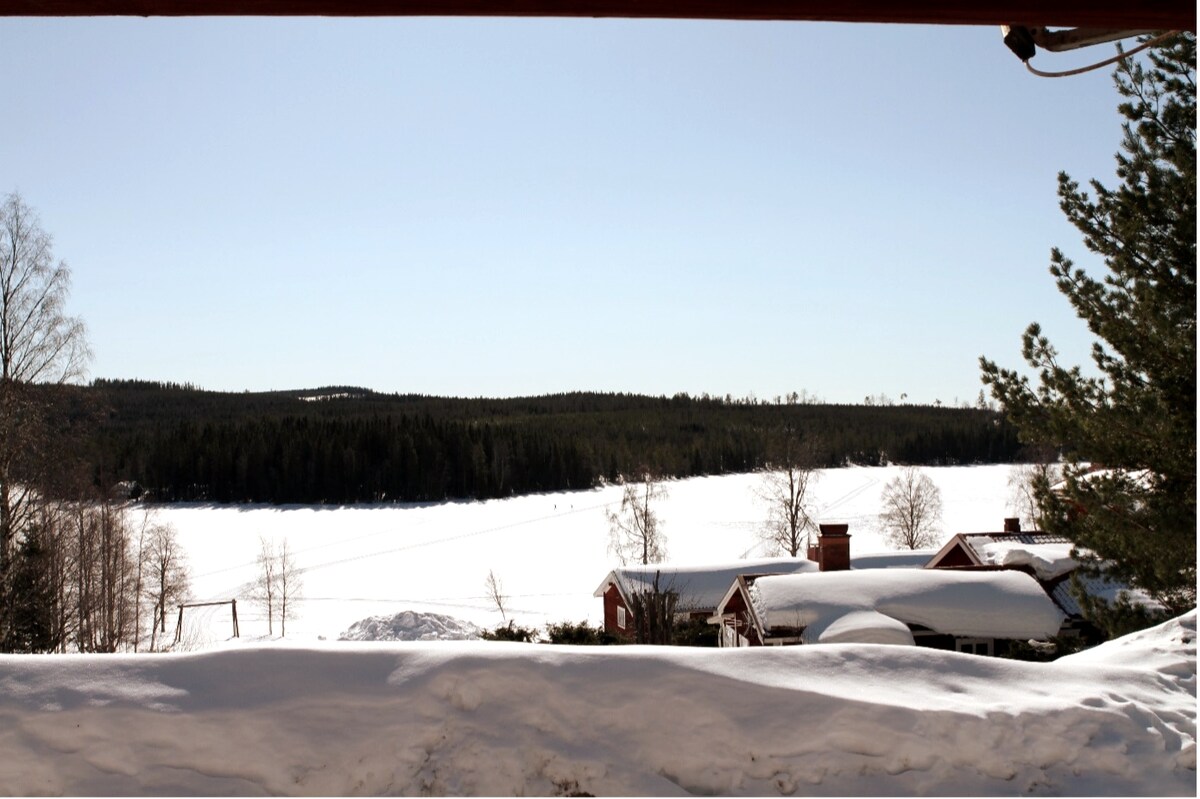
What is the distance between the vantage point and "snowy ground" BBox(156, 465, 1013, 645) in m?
39.2

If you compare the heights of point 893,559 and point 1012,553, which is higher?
point 1012,553

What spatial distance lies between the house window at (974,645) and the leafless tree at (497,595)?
1768cm

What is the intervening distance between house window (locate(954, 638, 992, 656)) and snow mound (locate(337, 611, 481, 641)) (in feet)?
44.6

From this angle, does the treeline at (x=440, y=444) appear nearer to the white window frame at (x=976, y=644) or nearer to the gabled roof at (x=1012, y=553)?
the gabled roof at (x=1012, y=553)

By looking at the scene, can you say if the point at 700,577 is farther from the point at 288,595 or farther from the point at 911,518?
the point at 911,518

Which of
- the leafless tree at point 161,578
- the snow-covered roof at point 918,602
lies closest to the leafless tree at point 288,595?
the leafless tree at point 161,578

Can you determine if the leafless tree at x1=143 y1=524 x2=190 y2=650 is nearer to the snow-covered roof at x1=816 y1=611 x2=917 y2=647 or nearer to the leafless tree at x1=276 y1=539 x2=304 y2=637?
the leafless tree at x1=276 y1=539 x2=304 y2=637

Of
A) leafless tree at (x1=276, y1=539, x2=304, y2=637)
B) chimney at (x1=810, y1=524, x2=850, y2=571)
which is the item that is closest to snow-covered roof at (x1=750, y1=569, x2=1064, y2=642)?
chimney at (x1=810, y1=524, x2=850, y2=571)

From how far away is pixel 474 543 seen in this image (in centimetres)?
5866

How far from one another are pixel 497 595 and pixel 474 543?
25467 millimetres

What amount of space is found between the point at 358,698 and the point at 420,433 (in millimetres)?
85828

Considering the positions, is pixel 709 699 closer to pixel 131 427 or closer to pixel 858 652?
pixel 858 652

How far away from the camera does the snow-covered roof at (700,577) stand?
26.1m

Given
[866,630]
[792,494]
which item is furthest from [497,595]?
[866,630]
